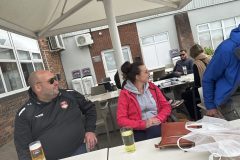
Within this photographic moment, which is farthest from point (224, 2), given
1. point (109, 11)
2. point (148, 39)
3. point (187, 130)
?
point (187, 130)

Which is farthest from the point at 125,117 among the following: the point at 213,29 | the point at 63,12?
the point at 213,29

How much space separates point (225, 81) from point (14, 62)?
8.30 metres

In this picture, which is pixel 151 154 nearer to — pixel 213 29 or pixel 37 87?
pixel 37 87

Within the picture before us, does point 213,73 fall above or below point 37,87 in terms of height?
below

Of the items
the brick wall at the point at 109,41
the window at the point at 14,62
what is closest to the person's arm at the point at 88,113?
the window at the point at 14,62

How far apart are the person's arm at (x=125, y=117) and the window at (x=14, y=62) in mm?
5505

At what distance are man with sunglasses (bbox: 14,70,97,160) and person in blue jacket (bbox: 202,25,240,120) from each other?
1179 mm

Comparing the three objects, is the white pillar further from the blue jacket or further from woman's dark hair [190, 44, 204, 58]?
the blue jacket

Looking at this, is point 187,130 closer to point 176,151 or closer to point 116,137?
point 176,151

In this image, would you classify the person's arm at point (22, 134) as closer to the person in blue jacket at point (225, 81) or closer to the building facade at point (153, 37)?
the person in blue jacket at point (225, 81)

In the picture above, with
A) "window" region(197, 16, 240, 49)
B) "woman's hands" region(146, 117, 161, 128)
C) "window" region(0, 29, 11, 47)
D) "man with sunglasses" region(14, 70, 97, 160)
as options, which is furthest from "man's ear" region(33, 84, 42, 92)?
"window" region(197, 16, 240, 49)

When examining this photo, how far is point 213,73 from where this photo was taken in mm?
2695

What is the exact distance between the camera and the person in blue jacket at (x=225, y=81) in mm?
2533

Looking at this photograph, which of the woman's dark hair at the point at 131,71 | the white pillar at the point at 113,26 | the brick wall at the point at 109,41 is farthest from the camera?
the brick wall at the point at 109,41
